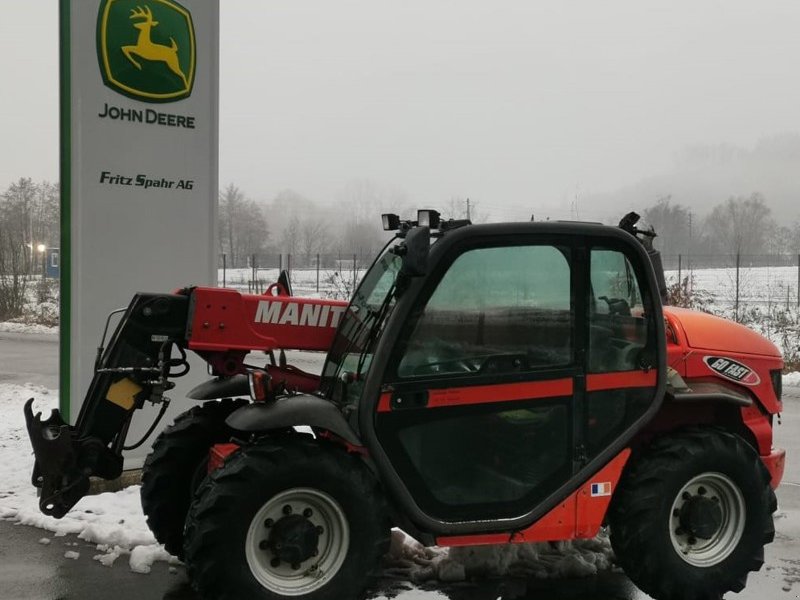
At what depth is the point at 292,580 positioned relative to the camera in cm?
366

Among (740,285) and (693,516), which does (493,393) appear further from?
(740,285)

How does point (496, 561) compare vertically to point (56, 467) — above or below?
below

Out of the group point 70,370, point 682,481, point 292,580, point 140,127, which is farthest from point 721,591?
point 140,127

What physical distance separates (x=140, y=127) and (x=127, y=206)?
26.7 inches

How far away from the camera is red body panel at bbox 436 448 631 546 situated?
3939 millimetres

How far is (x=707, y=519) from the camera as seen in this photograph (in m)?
4.20

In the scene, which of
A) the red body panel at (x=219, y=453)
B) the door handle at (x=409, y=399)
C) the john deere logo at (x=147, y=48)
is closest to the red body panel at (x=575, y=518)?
the door handle at (x=409, y=399)

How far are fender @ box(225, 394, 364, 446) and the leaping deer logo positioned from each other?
4031 mm

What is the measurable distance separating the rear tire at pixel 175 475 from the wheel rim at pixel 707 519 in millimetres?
2659

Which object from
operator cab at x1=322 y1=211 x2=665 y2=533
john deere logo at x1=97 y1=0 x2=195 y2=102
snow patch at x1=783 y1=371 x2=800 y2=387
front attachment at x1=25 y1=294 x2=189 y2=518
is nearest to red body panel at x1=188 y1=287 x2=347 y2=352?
front attachment at x1=25 y1=294 x2=189 y2=518

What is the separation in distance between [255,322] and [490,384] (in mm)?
1315

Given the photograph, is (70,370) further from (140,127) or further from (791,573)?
(791,573)

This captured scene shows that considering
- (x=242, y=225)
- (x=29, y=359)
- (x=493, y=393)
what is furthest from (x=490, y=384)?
(x=242, y=225)

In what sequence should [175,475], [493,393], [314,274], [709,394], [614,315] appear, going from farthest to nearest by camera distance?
[314,274] < [175,475] < [709,394] < [614,315] < [493,393]
